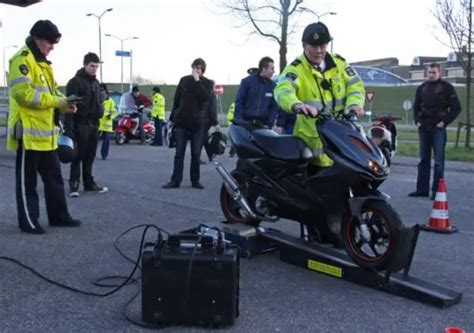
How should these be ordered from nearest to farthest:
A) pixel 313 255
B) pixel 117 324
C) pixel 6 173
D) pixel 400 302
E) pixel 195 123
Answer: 1. pixel 117 324
2. pixel 400 302
3. pixel 313 255
4. pixel 195 123
5. pixel 6 173

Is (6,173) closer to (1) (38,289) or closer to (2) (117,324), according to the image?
(1) (38,289)

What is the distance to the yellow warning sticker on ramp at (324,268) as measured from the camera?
469cm

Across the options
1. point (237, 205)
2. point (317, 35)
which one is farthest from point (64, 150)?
point (317, 35)

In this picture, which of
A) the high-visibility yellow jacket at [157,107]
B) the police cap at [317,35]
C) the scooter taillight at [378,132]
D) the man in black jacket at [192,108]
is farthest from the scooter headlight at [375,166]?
the high-visibility yellow jacket at [157,107]

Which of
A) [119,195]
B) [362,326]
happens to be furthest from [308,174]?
[119,195]

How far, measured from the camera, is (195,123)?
911cm

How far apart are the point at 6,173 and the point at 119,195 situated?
3098 mm

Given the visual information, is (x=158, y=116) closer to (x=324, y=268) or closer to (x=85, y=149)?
(x=85, y=149)

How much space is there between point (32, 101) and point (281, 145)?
2490mm

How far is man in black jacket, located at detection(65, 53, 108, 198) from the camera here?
8172 mm

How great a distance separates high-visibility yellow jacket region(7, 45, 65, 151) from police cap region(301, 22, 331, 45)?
258 cm

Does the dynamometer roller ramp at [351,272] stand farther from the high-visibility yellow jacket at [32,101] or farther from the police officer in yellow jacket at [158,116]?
the police officer in yellow jacket at [158,116]

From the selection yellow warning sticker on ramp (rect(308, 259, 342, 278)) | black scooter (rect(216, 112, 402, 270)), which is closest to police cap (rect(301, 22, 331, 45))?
black scooter (rect(216, 112, 402, 270))

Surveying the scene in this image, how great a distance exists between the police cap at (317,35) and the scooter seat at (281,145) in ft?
2.71
